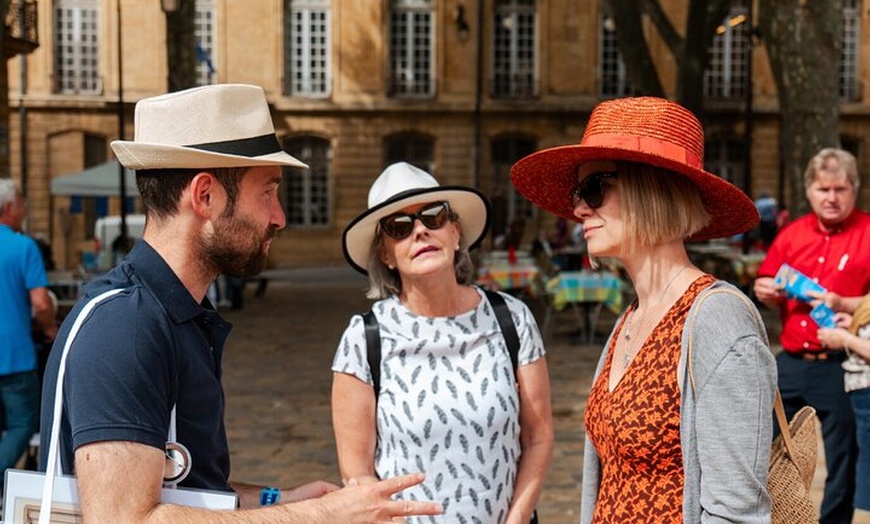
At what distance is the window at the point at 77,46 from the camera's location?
3119 centimetres

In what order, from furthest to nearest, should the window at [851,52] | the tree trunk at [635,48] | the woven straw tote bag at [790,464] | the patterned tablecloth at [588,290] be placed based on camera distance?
the window at [851,52] → the tree trunk at [635,48] → the patterned tablecloth at [588,290] → the woven straw tote bag at [790,464]

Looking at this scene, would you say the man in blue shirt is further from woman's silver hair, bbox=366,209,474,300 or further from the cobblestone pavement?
woman's silver hair, bbox=366,209,474,300

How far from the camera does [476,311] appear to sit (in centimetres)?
327

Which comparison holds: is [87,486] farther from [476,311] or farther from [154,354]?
[476,311]

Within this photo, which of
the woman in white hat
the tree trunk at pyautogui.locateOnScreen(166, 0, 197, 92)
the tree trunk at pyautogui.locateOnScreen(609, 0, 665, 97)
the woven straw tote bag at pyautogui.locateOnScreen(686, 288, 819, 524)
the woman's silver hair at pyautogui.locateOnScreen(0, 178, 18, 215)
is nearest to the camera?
the woven straw tote bag at pyautogui.locateOnScreen(686, 288, 819, 524)

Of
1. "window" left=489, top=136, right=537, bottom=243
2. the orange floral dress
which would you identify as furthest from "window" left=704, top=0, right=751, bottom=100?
the orange floral dress

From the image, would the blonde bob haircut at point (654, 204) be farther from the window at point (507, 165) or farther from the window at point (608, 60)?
the window at point (608, 60)

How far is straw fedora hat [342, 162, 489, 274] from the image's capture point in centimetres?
330

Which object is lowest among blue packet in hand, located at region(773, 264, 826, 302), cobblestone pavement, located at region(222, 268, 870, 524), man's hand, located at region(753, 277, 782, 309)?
cobblestone pavement, located at region(222, 268, 870, 524)

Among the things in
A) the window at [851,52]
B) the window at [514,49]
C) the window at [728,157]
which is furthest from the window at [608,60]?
the window at [851,52]

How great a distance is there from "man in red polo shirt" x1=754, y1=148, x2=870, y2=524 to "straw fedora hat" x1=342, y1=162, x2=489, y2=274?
203 centimetres

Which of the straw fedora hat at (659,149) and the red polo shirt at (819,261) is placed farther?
the red polo shirt at (819,261)

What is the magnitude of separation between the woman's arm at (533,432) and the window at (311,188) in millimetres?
28237

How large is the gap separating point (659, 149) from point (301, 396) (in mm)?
7584
